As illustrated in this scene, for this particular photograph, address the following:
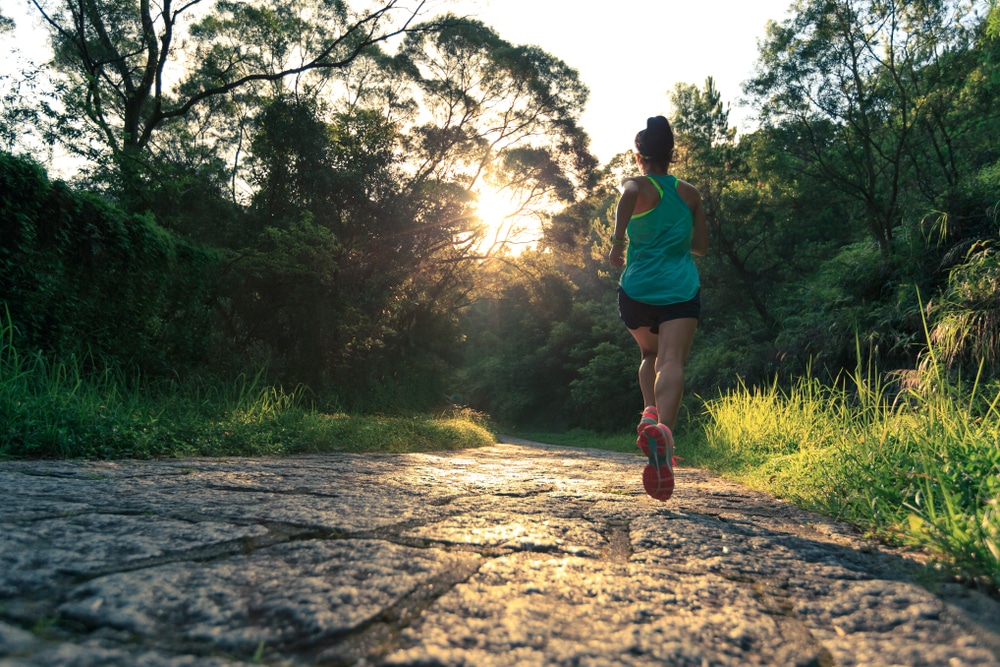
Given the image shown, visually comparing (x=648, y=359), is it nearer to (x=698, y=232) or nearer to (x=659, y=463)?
(x=698, y=232)

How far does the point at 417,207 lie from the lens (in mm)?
15258

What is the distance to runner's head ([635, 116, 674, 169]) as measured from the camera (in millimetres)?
3480

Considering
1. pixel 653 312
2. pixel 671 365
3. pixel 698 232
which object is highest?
pixel 698 232

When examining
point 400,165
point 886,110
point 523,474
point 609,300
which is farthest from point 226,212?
point 609,300

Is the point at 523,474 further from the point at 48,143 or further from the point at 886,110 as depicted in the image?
the point at 886,110

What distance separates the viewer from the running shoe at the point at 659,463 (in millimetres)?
2689

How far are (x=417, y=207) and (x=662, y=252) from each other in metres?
12.6

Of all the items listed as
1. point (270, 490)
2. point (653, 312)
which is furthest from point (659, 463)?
point (270, 490)

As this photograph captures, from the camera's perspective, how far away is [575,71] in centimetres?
1916

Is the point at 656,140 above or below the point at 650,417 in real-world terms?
above

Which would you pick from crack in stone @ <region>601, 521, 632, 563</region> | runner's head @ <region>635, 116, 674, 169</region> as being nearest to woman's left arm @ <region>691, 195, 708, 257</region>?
runner's head @ <region>635, 116, 674, 169</region>

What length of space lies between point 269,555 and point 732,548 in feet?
4.59

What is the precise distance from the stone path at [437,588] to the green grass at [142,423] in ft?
4.19

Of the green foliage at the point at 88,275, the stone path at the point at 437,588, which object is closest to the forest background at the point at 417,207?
the green foliage at the point at 88,275
